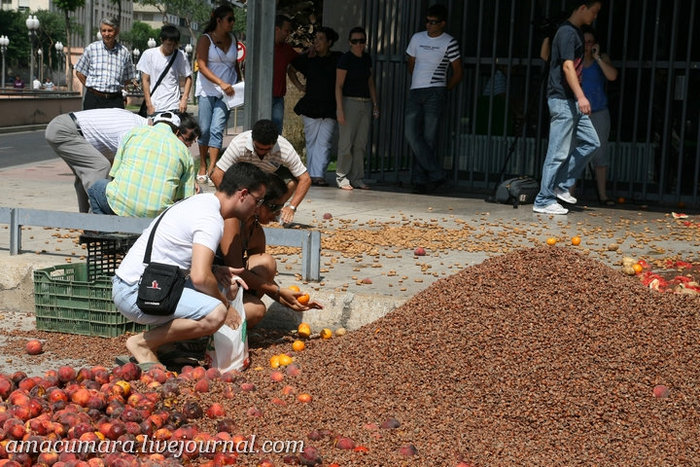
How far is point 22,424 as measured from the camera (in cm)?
425

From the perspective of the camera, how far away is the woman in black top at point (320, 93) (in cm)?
1289

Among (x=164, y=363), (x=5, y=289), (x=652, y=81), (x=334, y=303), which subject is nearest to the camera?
(x=164, y=363)

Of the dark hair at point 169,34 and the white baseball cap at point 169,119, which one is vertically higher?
the dark hair at point 169,34

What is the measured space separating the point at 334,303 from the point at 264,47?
4.33m

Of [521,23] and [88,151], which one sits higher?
[521,23]

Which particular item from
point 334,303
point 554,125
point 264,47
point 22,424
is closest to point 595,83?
point 554,125

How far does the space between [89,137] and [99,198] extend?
2.91ft

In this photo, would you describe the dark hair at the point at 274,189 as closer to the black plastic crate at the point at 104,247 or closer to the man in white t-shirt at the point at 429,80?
the black plastic crate at the point at 104,247

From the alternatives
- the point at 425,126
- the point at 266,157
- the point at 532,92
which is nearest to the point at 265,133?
the point at 266,157

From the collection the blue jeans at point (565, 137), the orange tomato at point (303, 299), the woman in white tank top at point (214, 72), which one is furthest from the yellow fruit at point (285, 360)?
the woman in white tank top at point (214, 72)

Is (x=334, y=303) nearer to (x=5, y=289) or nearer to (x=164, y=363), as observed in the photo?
(x=164, y=363)

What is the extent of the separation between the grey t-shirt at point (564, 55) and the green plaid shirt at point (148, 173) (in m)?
4.71

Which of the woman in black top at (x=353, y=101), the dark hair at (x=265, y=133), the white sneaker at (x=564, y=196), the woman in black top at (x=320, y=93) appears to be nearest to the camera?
the dark hair at (x=265, y=133)

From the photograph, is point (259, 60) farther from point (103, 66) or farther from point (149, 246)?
point (149, 246)
